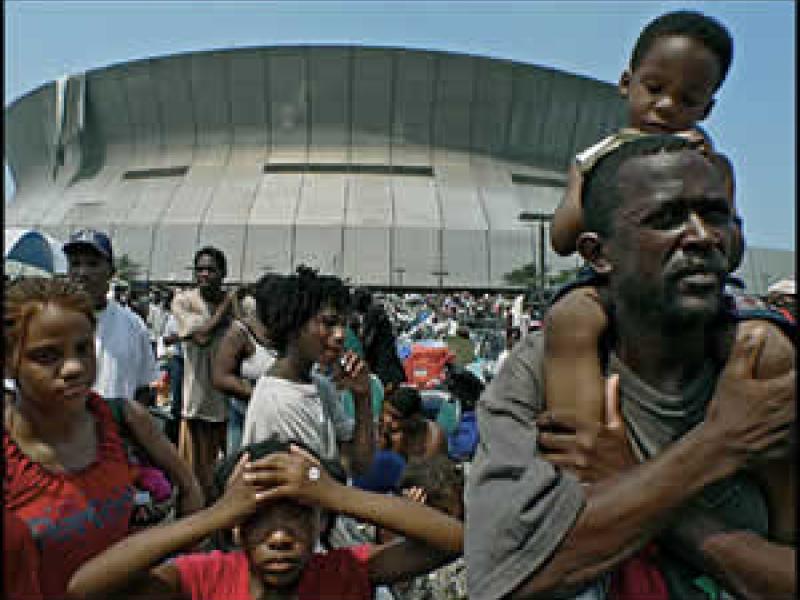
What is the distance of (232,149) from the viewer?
56875 mm

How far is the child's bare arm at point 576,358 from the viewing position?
1.42 meters

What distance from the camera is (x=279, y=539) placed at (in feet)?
6.36

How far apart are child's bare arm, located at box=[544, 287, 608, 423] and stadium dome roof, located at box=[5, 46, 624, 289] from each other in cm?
4690

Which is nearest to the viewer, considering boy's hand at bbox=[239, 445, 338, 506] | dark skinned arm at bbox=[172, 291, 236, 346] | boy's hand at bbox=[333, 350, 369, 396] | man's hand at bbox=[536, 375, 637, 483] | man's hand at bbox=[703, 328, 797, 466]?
man's hand at bbox=[703, 328, 797, 466]

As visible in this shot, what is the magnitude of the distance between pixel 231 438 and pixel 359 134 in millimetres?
51708

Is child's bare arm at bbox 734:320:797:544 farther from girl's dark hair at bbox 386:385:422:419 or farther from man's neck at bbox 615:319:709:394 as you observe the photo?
girl's dark hair at bbox 386:385:422:419

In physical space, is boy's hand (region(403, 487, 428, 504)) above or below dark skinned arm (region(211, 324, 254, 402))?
below

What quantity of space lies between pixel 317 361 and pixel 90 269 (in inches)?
57.0

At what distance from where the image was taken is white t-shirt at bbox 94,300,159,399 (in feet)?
14.3

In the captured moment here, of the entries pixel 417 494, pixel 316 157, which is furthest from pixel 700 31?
pixel 316 157

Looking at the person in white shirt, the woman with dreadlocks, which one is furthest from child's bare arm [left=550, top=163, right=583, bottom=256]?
the person in white shirt

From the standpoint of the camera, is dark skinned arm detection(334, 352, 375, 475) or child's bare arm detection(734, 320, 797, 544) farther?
dark skinned arm detection(334, 352, 375, 475)

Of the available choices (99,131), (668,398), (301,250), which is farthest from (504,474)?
(99,131)

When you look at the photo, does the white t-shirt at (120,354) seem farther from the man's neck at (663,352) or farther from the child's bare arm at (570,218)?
the man's neck at (663,352)
